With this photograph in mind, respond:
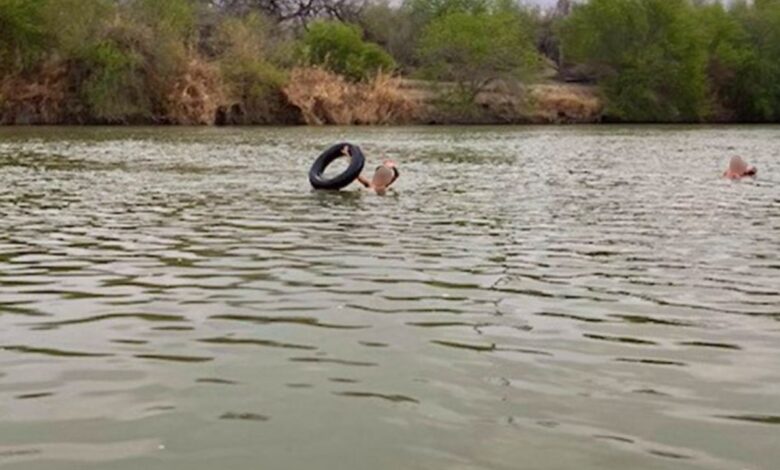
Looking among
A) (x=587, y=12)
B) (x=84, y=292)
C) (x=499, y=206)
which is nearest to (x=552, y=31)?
(x=587, y=12)

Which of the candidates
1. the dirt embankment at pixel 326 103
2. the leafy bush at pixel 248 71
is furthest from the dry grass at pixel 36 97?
the leafy bush at pixel 248 71

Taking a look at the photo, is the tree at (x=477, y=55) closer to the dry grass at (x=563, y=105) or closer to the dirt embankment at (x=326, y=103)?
the dirt embankment at (x=326, y=103)

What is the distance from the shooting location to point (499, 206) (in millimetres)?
17375

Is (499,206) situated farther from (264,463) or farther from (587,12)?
(587,12)

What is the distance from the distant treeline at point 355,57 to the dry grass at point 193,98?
77 millimetres

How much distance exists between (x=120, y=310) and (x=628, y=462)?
4.95 metres

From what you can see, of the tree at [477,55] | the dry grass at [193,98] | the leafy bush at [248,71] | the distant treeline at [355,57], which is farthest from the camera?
the tree at [477,55]

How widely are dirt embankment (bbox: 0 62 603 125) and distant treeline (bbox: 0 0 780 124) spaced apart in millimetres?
93

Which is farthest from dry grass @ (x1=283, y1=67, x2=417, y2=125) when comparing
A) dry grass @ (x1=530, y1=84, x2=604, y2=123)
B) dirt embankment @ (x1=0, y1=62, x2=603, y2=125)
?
dry grass @ (x1=530, y1=84, x2=604, y2=123)

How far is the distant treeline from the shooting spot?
57594mm

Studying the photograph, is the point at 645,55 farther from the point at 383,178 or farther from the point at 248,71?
the point at 383,178

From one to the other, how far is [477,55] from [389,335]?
220 ft

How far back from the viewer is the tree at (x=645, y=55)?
78.6 meters

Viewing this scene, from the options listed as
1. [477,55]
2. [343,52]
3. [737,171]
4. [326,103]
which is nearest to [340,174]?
[737,171]
